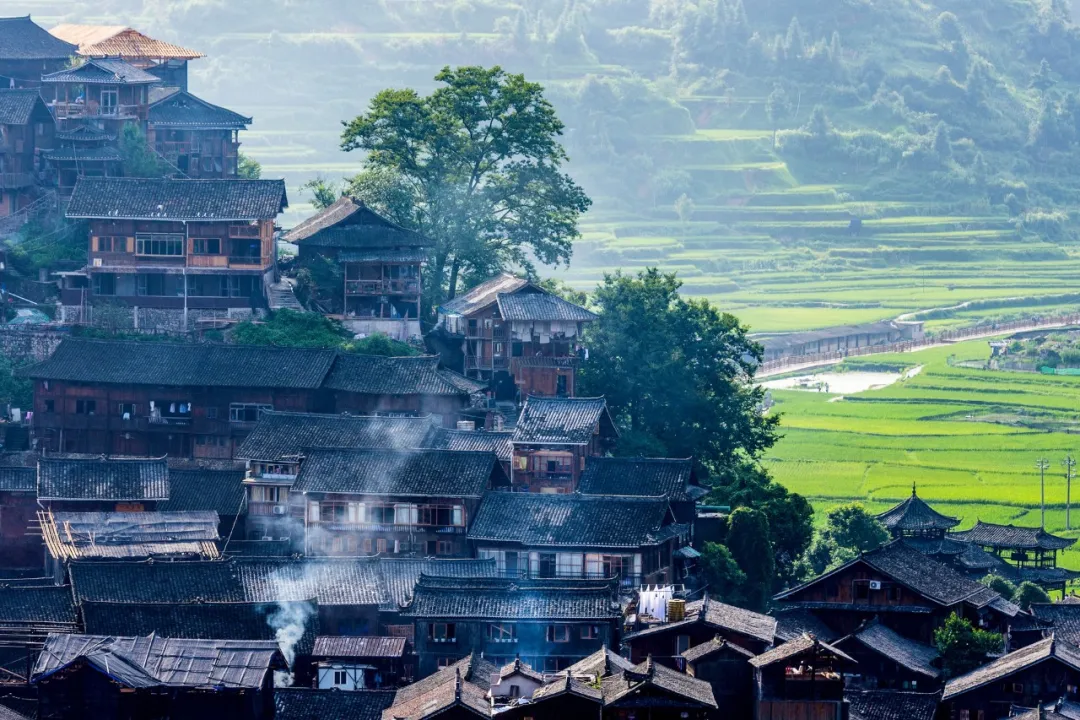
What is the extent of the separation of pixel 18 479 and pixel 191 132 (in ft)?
59.6

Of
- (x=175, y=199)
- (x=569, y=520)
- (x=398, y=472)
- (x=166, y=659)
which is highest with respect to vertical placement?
(x=175, y=199)

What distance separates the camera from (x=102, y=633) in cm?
5034

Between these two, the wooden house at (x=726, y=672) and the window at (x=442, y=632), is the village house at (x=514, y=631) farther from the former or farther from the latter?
the wooden house at (x=726, y=672)

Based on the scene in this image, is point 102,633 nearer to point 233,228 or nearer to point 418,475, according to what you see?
point 418,475

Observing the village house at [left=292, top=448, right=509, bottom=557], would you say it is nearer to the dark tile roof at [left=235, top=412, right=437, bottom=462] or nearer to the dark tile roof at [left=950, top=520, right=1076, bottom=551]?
the dark tile roof at [left=235, top=412, right=437, bottom=462]

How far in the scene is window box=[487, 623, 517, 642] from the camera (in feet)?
169

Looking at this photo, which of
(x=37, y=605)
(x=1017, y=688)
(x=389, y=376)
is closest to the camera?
(x=1017, y=688)

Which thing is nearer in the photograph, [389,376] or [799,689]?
[799,689]

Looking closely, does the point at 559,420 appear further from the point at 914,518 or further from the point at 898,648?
the point at 914,518

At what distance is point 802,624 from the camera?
5528 centimetres

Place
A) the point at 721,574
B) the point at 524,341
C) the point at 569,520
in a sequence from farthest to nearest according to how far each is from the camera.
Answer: the point at 524,341 < the point at 721,574 < the point at 569,520

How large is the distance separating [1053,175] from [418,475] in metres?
120

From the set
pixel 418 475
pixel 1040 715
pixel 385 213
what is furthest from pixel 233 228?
pixel 1040 715

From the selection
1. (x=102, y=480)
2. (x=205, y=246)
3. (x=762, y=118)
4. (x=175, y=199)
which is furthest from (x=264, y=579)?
(x=762, y=118)
